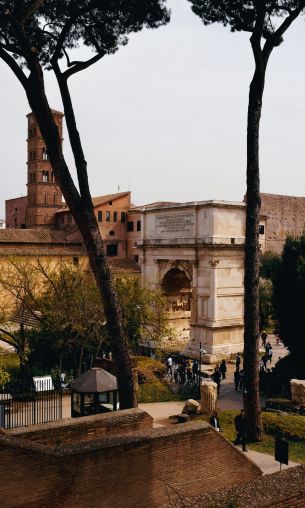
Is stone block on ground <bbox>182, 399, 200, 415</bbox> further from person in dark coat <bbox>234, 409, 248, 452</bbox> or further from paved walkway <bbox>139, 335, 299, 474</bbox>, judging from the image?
person in dark coat <bbox>234, 409, 248, 452</bbox>

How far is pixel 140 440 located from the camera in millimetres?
7785

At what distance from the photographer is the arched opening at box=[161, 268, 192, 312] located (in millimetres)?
31017

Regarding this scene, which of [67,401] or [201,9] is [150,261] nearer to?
[67,401]

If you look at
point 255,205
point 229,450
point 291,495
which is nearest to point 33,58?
point 255,205

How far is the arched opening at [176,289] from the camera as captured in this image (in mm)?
31017

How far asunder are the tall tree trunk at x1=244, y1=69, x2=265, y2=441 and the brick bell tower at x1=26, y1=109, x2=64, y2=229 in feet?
143

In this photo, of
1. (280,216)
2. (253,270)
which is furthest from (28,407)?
(280,216)

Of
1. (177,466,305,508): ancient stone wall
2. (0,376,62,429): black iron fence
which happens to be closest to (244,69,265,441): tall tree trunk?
(0,376,62,429): black iron fence

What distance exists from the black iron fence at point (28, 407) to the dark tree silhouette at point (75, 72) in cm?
386

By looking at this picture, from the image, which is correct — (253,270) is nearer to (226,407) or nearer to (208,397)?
(208,397)

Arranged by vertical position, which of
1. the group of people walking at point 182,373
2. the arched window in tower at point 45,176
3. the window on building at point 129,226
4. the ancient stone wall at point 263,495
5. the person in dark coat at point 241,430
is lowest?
the group of people walking at point 182,373

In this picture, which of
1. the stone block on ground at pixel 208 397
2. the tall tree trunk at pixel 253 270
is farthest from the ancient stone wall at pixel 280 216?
the tall tree trunk at pixel 253 270

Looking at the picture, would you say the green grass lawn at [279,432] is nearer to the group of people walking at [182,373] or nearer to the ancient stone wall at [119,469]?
the ancient stone wall at [119,469]

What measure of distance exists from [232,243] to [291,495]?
69.4ft
